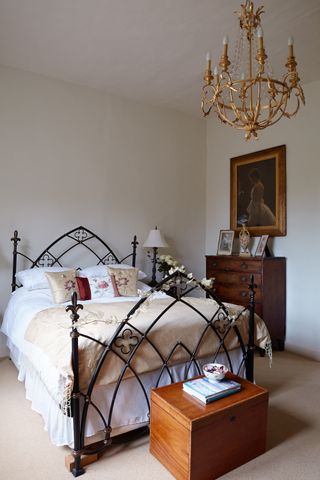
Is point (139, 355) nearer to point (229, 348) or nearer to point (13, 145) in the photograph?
point (229, 348)

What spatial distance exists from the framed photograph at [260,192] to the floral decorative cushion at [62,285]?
247cm

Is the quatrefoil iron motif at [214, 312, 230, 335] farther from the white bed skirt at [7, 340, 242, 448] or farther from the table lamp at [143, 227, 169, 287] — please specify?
the table lamp at [143, 227, 169, 287]

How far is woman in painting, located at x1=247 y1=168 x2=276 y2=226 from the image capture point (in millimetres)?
4270

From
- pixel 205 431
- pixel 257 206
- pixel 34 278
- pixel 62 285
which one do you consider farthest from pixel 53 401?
pixel 257 206

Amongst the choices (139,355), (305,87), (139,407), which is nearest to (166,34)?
(305,87)

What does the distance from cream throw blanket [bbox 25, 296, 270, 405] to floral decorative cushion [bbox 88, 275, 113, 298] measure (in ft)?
1.76

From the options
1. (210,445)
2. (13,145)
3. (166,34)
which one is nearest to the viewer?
(210,445)

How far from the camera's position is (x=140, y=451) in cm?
204

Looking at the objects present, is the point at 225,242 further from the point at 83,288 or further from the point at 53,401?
the point at 53,401

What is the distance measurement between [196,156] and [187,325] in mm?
3374

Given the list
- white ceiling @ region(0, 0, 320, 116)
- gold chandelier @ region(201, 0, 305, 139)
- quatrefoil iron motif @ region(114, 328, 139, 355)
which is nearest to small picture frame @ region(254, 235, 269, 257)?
white ceiling @ region(0, 0, 320, 116)

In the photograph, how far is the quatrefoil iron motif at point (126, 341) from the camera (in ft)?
6.51

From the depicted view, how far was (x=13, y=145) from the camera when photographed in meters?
3.59

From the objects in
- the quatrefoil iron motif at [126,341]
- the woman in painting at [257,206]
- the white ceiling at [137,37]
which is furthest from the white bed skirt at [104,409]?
the white ceiling at [137,37]
